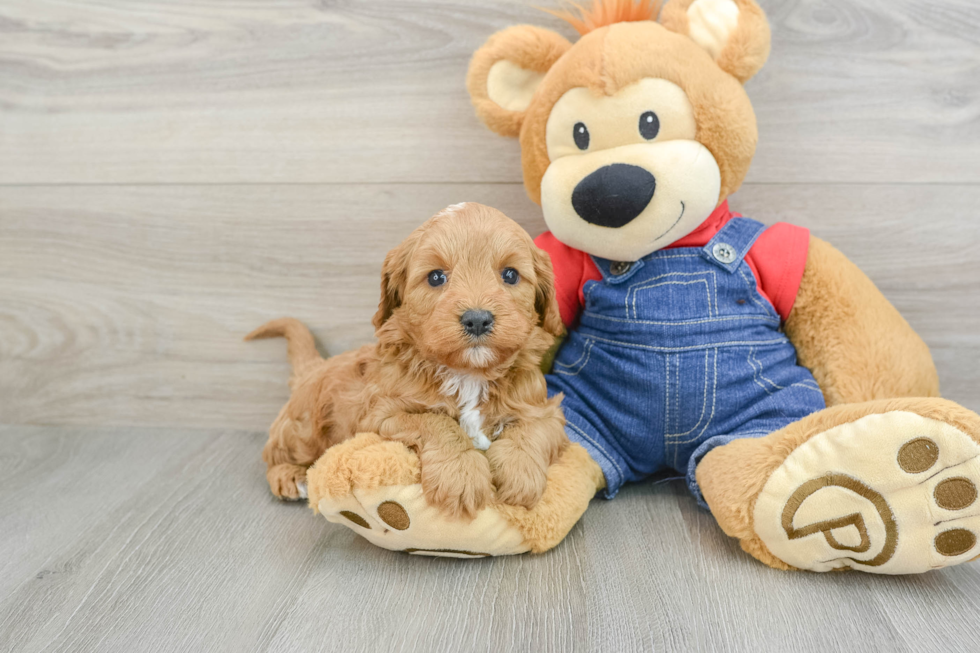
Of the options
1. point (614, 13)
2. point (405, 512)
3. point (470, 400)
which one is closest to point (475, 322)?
point (470, 400)

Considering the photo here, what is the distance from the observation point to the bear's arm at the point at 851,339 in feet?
3.81

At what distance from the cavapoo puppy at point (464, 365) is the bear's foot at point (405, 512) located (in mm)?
24

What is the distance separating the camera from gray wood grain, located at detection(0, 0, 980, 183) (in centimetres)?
129

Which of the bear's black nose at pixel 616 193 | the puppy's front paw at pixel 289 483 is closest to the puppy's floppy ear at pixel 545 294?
the bear's black nose at pixel 616 193

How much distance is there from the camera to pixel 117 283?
1571 millimetres

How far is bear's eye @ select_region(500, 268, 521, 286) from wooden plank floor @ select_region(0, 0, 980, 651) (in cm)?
45

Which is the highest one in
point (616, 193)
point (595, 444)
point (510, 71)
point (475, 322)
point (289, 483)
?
point (510, 71)

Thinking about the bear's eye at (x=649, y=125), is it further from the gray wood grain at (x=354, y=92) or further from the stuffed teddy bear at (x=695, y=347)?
the gray wood grain at (x=354, y=92)

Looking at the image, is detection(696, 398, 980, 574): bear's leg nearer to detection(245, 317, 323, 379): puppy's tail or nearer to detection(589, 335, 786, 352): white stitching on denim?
detection(589, 335, 786, 352): white stitching on denim

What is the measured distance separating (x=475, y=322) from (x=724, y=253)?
542 mm

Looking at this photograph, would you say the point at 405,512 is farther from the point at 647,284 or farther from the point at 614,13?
the point at 614,13

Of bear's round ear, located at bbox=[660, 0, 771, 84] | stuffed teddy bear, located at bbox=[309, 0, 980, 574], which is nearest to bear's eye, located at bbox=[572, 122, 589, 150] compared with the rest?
stuffed teddy bear, located at bbox=[309, 0, 980, 574]

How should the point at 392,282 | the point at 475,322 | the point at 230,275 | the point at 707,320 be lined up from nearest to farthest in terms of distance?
the point at 475,322 < the point at 392,282 < the point at 707,320 < the point at 230,275

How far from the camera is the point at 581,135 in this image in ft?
3.60
